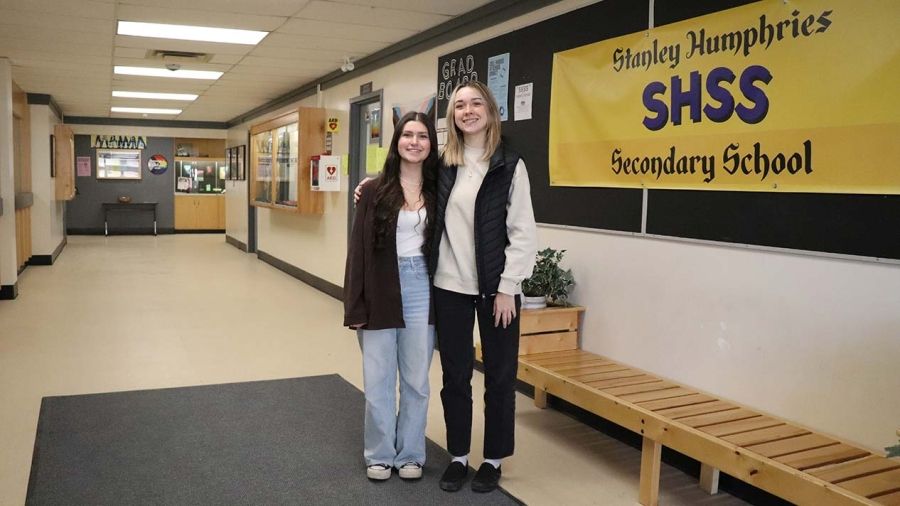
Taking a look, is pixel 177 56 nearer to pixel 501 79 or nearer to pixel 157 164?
pixel 501 79

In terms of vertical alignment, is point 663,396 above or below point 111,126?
below

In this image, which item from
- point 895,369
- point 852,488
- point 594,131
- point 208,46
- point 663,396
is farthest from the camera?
point 208,46

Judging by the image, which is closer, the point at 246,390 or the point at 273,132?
the point at 246,390

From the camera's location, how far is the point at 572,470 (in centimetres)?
332

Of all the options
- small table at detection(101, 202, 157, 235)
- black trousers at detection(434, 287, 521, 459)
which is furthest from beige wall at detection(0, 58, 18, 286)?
small table at detection(101, 202, 157, 235)

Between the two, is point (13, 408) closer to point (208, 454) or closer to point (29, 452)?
point (29, 452)

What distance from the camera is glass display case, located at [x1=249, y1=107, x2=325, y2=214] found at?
27.2 feet

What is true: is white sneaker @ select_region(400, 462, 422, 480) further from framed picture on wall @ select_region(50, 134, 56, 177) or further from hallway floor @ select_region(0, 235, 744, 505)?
framed picture on wall @ select_region(50, 134, 56, 177)

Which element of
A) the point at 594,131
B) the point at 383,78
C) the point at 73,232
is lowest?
the point at 73,232

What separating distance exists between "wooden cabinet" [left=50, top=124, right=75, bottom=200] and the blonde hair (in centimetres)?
1009

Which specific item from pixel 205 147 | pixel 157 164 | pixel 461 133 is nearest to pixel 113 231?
pixel 157 164

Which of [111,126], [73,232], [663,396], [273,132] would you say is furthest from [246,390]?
[73,232]

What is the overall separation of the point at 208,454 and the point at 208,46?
4309 mm

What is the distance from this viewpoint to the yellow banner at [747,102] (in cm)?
250
